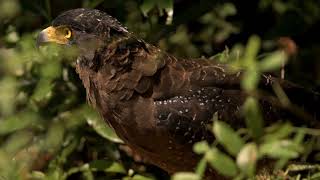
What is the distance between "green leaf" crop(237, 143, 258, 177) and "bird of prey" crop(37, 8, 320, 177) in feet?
6.01

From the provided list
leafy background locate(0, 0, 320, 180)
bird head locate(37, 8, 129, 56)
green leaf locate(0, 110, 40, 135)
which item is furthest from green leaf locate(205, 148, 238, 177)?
green leaf locate(0, 110, 40, 135)

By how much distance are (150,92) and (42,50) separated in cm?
68

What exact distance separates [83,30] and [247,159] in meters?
2.15

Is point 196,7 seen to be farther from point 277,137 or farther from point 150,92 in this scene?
point 277,137

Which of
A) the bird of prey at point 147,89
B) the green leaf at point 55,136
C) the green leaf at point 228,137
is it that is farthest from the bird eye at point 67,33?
the green leaf at point 228,137

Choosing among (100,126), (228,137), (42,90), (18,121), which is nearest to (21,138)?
(18,121)

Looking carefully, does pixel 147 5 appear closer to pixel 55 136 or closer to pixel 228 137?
pixel 55 136

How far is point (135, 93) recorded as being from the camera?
13.3ft

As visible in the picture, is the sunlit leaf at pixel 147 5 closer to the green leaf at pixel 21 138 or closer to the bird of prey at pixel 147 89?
the bird of prey at pixel 147 89

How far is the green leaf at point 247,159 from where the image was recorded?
207 cm

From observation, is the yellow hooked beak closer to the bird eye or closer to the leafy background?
the bird eye

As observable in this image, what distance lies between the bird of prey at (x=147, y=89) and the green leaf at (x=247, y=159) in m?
1.83

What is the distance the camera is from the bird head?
404 cm

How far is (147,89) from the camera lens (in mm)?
4051
